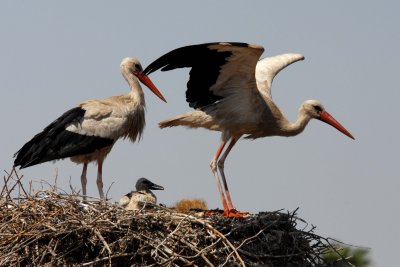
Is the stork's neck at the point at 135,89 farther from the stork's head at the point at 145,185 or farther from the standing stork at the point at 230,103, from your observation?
the stork's head at the point at 145,185

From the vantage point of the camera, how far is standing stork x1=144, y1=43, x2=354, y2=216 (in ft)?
34.3

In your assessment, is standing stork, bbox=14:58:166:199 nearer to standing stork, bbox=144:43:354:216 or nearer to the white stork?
standing stork, bbox=144:43:354:216

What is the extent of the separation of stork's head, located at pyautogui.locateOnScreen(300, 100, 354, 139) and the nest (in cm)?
262

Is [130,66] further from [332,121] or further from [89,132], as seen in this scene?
[332,121]

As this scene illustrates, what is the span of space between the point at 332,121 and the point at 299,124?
564mm

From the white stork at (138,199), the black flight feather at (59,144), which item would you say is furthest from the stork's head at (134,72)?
the white stork at (138,199)

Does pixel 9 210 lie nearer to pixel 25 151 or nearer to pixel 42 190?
pixel 42 190

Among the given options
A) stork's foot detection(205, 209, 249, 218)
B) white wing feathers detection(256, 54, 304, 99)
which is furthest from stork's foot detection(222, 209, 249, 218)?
white wing feathers detection(256, 54, 304, 99)

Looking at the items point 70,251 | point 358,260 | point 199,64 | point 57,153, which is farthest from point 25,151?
point 358,260

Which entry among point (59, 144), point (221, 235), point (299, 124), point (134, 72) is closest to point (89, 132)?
point (59, 144)

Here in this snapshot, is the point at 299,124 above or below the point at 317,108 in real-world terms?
below

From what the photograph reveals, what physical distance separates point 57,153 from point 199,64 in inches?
71.7

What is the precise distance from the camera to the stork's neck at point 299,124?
11.2 m

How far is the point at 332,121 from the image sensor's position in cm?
1170
